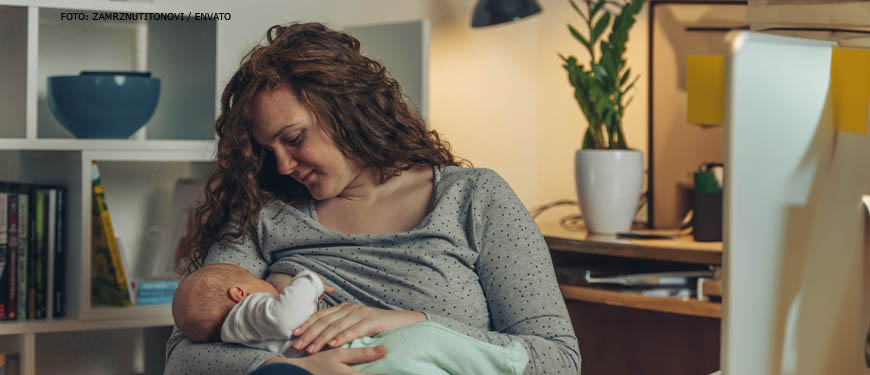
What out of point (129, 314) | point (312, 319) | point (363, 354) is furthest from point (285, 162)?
point (129, 314)

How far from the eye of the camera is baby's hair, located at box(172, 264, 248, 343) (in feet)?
4.46

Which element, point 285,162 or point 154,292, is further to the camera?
point 154,292

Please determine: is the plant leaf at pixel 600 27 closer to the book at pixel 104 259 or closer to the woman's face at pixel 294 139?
the woman's face at pixel 294 139

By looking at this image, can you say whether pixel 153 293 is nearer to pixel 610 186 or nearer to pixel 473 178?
pixel 473 178

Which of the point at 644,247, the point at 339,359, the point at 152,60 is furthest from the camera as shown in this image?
the point at 152,60

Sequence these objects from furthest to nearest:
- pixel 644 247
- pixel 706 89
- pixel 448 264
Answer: pixel 644 247 < pixel 448 264 < pixel 706 89

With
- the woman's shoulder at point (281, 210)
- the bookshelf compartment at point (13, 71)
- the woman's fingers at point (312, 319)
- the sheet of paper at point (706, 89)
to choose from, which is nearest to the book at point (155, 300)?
the bookshelf compartment at point (13, 71)

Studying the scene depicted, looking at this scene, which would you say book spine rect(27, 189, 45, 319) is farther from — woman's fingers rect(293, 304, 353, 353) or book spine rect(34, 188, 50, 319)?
woman's fingers rect(293, 304, 353, 353)

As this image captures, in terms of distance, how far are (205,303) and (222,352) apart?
8cm

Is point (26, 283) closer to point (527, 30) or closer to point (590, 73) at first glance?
point (590, 73)

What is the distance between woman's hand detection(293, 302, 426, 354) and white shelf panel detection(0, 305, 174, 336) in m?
0.79

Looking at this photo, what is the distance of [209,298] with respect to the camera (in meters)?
1.36

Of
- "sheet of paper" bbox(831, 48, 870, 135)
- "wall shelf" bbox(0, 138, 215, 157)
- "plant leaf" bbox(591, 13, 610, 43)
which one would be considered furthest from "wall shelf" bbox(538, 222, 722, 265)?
"sheet of paper" bbox(831, 48, 870, 135)

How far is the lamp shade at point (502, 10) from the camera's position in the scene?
2.26m
